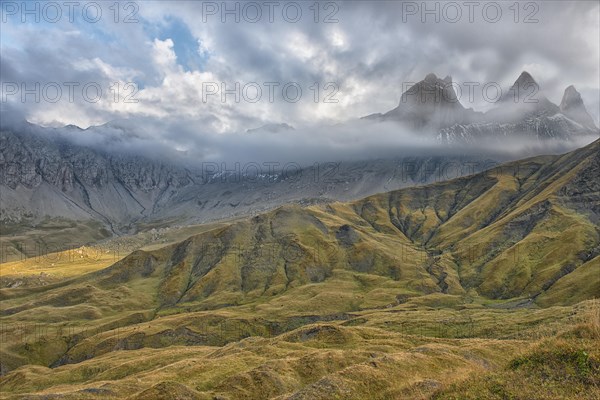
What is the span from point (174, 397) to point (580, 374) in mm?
47941

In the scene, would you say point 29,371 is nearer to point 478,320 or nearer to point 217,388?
point 217,388

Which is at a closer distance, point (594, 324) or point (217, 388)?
point (594, 324)

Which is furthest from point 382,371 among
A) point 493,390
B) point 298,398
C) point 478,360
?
point 493,390

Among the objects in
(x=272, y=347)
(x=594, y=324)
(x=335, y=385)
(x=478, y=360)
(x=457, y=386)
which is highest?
(x=594, y=324)

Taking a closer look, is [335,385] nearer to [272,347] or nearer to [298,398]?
[298,398]

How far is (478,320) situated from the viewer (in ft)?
560

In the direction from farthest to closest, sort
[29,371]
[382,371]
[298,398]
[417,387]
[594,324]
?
[29,371], [382,371], [298,398], [417,387], [594,324]

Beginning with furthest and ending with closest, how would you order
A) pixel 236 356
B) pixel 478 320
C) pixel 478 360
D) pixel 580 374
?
pixel 478 320 → pixel 236 356 → pixel 478 360 → pixel 580 374

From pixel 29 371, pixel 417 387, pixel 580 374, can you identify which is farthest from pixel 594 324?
pixel 29 371

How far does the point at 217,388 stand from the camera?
6881cm

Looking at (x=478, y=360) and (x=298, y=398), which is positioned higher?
(x=298, y=398)

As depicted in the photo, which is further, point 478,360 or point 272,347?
point 272,347

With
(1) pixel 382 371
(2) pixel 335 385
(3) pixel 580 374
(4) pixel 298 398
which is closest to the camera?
(3) pixel 580 374

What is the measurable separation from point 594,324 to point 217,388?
170 ft
